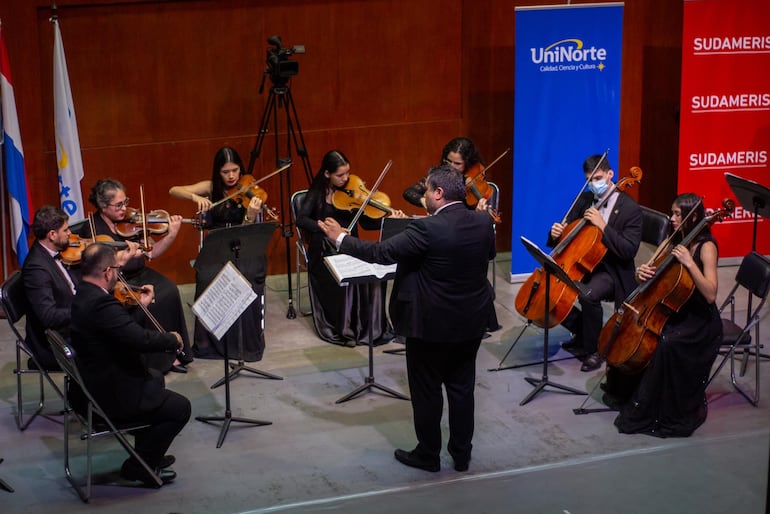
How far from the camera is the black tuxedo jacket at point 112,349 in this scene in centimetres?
438

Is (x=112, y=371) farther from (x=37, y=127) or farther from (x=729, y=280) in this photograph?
(x=729, y=280)

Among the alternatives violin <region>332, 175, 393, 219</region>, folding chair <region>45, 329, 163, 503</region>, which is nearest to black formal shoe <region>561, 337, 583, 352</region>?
violin <region>332, 175, 393, 219</region>

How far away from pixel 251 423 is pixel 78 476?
92 centimetres

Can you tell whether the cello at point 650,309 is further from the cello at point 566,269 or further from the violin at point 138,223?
the violin at point 138,223

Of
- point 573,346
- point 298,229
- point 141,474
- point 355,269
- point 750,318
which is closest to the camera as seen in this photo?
point 141,474

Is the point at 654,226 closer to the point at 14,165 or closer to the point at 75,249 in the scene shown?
the point at 75,249

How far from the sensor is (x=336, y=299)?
653cm

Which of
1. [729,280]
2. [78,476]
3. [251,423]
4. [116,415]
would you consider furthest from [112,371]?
[729,280]

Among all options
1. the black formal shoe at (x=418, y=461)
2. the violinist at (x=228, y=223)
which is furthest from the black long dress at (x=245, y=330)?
the black formal shoe at (x=418, y=461)

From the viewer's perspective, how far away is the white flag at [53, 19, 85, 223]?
6.79 metres

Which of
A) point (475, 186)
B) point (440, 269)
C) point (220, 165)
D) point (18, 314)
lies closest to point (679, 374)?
point (440, 269)

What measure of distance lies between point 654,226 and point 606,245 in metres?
0.58

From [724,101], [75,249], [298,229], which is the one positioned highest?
[724,101]

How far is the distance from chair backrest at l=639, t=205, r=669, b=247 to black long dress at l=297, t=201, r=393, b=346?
1.64 m
